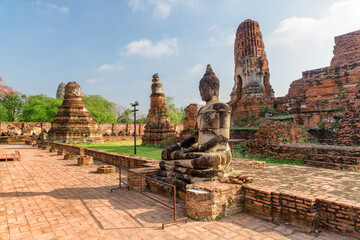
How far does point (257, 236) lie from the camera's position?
3.07 meters

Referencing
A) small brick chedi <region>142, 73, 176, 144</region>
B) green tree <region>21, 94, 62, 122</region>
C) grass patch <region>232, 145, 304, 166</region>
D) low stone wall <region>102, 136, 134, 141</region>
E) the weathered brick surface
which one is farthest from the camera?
green tree <region>21, 94, 62, 122</region>

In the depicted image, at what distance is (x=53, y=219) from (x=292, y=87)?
21954mm

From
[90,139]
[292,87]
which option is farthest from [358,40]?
[90,139]

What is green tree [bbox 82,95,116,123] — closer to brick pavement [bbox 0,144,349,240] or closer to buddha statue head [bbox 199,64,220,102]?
brick pavement [bbox 0,144,349,240]

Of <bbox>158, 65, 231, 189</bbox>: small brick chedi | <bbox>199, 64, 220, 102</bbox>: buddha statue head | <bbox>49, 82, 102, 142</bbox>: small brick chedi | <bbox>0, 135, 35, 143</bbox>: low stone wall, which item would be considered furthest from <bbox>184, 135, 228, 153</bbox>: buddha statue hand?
<bbox>0, 135, 35, 143</bbox>: low stone wall

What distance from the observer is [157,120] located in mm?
19047

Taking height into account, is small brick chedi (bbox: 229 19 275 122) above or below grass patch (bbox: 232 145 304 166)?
above

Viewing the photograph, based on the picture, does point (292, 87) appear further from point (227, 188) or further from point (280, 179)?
point (227, 188)

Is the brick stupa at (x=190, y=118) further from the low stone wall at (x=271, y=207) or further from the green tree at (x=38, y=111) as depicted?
the green tree at (x=38, y=111)

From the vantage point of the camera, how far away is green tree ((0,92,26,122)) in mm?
36594

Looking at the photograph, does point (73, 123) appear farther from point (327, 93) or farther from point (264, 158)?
point (327, 93)

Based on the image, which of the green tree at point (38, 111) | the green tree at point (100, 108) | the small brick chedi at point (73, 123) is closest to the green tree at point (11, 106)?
the green tree at point (38, 111)

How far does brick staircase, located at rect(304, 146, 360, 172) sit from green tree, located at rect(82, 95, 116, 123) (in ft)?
126

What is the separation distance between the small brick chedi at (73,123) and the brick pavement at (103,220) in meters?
17.9
